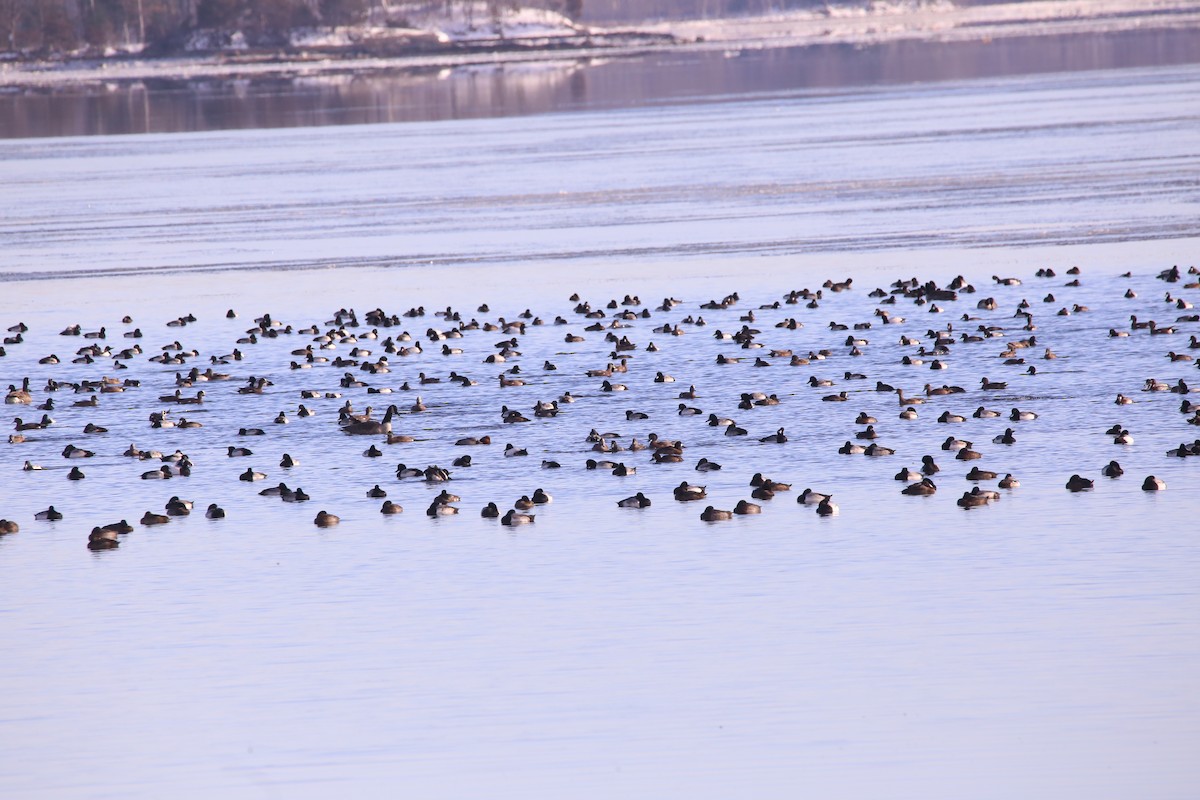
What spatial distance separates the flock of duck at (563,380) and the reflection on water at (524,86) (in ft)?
212

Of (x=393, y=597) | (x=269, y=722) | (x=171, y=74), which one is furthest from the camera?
(x=171, y=74)

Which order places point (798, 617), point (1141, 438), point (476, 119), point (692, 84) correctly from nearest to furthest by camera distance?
point (798, 617), point (1141, 438), point (476, 119), point (692, 84)

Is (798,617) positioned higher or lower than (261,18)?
lower

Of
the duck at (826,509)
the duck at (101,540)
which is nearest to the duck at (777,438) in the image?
the duck at (826,509)

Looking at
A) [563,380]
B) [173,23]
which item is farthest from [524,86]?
[563,380]

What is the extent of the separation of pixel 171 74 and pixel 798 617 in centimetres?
14546

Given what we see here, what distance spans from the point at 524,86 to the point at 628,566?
114512 millimetres

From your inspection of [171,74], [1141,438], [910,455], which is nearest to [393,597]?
[910,455]

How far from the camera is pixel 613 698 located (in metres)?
14.3

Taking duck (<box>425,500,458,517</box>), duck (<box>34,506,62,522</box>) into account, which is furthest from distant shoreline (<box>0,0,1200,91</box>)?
duck (<box>425,500,458,517</box>)

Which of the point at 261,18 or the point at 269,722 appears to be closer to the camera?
the point at 269,722

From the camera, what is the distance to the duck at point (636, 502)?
20.5 m

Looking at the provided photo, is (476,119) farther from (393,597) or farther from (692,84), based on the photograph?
(393,597)

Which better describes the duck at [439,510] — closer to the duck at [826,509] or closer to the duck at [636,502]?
the duck at [636,502]
